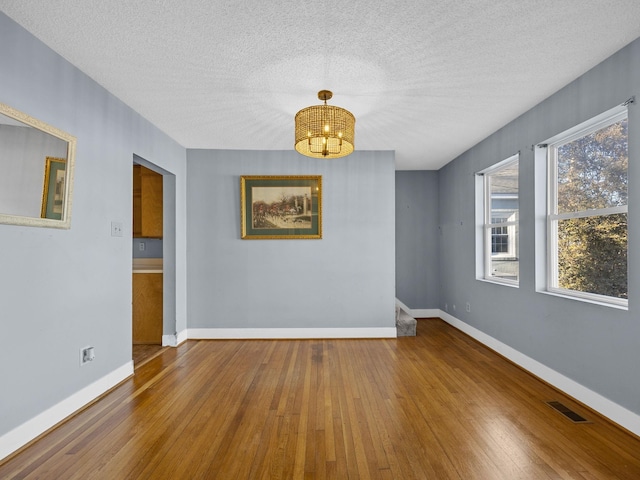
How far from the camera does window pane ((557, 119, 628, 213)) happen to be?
7.61 ft

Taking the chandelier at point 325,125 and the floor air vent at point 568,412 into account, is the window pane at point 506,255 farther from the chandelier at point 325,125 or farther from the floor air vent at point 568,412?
Answer: the chandelier at point 325,125

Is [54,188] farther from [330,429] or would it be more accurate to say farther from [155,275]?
[330,429]

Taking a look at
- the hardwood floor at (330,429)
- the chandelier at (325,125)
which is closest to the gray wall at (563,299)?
the hardwood floor at (330,429)

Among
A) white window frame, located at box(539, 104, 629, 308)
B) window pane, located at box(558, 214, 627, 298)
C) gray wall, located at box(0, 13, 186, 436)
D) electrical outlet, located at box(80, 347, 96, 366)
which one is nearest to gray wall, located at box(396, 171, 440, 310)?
white window frame, located at box(539, 104, 629, 308)

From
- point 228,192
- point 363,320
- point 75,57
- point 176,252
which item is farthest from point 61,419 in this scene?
point 363,320

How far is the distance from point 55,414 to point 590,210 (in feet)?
13.9

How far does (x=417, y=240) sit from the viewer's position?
556cm

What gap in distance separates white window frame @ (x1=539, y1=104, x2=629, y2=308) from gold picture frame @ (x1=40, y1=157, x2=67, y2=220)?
390cm

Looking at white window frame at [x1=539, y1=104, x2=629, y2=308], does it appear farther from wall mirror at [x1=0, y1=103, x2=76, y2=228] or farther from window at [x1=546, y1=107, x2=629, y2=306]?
wall mirror at [x1=0, y1=103, x2=76, y2=228]

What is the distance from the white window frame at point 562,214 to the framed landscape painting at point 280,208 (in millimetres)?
2521

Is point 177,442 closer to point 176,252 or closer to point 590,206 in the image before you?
point 176,252

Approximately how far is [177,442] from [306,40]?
8.92ft

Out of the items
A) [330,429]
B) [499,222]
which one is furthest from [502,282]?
[330,429]

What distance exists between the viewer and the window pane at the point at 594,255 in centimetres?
230
